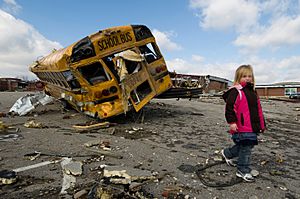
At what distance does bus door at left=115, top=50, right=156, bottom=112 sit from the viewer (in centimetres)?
592

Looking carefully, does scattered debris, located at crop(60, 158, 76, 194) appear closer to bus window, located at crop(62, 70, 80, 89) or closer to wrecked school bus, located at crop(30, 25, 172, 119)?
wrecked school bus, located at crop(30, 25, 172, 119)

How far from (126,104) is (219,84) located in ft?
97.6

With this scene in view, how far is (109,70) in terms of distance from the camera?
234 inches

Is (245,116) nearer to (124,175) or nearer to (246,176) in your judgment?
(246,176)

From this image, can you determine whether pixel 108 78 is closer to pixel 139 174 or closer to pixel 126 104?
pixel 126 104

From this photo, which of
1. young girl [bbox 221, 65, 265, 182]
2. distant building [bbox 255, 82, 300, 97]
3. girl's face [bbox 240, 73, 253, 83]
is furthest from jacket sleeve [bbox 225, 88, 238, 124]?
distant building [bbox 255, 82, 300, 97]

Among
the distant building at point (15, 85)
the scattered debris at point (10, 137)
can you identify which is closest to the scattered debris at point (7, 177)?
the scattered debris at point (10, 137)

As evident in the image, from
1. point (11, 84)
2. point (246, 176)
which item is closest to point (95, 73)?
point (246, 176)

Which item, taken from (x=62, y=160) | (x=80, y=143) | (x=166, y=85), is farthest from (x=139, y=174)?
(x=166, y=85)

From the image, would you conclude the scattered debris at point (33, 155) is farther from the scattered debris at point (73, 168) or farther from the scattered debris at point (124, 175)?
the scattered debris at point (124, 175)

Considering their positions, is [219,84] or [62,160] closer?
[62,160]

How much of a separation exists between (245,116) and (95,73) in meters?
4.25

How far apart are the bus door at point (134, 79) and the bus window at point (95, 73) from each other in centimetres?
42

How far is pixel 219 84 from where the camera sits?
110ft
